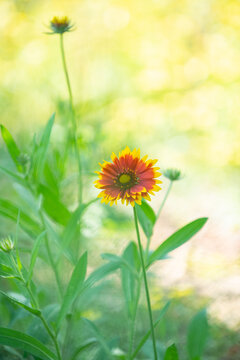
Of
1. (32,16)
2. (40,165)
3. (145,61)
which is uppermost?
(32,16)

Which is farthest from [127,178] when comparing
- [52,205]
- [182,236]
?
[52,205]

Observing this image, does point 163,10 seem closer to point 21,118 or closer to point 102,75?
point 102,75

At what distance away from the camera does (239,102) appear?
Result: 2119 mm

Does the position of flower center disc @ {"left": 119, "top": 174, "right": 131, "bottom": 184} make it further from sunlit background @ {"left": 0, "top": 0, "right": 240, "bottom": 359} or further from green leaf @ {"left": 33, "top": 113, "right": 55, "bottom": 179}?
sunlit background @ {"left": 0, "top": 0, "right": 240, "bottom": 359}

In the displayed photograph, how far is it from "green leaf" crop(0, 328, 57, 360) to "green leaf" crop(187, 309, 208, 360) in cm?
34

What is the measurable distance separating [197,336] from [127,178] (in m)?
0.48

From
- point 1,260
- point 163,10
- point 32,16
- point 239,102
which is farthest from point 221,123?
point 1,260

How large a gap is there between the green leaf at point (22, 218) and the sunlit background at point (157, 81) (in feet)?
3.52

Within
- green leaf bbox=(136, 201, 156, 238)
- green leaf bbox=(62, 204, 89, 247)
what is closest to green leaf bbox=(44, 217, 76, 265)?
green leaf bbox=(62, 204, 89, 247)

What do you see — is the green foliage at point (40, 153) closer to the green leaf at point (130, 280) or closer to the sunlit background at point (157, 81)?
the green leaf at point (130, 280)

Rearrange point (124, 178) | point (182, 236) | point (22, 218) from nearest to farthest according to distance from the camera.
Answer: point (124, 178), point (182, 236), point (22, 218)

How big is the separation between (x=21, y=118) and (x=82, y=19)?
88cm

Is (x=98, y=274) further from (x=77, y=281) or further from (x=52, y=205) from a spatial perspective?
(x=52, y=205)

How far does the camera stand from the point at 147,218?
72 cm
